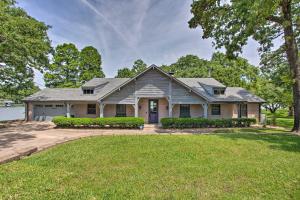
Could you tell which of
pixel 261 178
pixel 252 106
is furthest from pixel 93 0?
pixel 252 106

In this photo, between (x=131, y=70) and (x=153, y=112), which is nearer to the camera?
(x=153, y=112)

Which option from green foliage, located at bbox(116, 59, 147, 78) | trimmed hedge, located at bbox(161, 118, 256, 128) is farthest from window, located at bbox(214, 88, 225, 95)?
green foliage, located at bbox(116, 59, 147, 78)

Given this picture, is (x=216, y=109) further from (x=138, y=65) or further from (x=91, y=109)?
(x=138, y=65)

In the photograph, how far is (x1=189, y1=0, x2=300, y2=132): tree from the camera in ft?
39.0

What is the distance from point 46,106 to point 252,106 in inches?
955

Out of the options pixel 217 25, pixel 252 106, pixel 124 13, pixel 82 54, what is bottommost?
pixel 252 106

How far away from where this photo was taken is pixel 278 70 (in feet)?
81.3

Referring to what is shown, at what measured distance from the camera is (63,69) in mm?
36969

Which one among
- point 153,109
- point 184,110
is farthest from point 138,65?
point 184,110

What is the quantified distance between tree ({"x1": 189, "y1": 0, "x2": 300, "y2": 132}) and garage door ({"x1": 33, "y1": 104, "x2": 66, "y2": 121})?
56.5 ft

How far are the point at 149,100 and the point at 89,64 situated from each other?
2434cm

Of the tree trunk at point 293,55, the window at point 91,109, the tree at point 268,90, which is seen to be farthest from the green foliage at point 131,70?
the tree trunk at point 293,55

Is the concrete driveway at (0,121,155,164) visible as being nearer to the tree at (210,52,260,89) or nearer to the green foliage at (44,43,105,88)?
the green foliage at (44,43,105,88)

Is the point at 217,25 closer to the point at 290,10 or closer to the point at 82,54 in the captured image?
the point at 290,10
